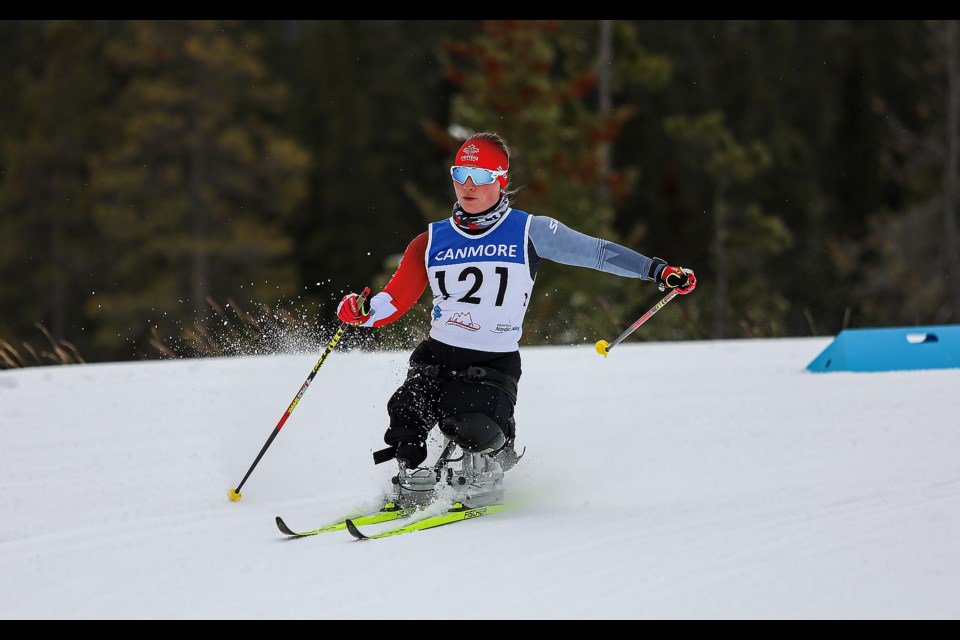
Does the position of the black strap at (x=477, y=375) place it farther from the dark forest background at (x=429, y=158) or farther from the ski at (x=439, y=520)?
the dark forest background at (x=429, y=158)

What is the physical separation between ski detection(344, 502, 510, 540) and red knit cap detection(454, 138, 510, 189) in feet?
4.83

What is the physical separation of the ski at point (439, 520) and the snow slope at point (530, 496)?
0.08 meters

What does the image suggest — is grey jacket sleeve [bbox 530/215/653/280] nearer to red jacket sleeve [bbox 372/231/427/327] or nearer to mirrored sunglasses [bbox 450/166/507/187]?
mirrored sunglasses [bbox 450/166/507/187]

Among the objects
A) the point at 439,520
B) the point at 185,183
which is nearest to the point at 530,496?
the point at 439,520

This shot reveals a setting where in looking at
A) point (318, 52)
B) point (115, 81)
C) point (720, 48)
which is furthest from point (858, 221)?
point (115, 81)

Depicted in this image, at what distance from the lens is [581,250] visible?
522 cm

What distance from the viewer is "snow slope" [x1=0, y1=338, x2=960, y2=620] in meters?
3.59

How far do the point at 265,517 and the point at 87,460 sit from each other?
1.87 meters

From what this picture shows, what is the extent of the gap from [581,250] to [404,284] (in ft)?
2.88

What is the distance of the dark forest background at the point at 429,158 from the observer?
966 inches

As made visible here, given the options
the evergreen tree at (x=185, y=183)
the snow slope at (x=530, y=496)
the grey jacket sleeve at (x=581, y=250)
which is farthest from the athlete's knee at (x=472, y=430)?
the evergreen tree at (x=185, y=183)

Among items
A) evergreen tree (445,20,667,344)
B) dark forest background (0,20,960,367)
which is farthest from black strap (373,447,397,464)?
dark forest background (0,20,960,367)

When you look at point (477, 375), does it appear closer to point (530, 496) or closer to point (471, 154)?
point (530, 496)

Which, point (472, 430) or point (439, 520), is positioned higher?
point (472, 430)
